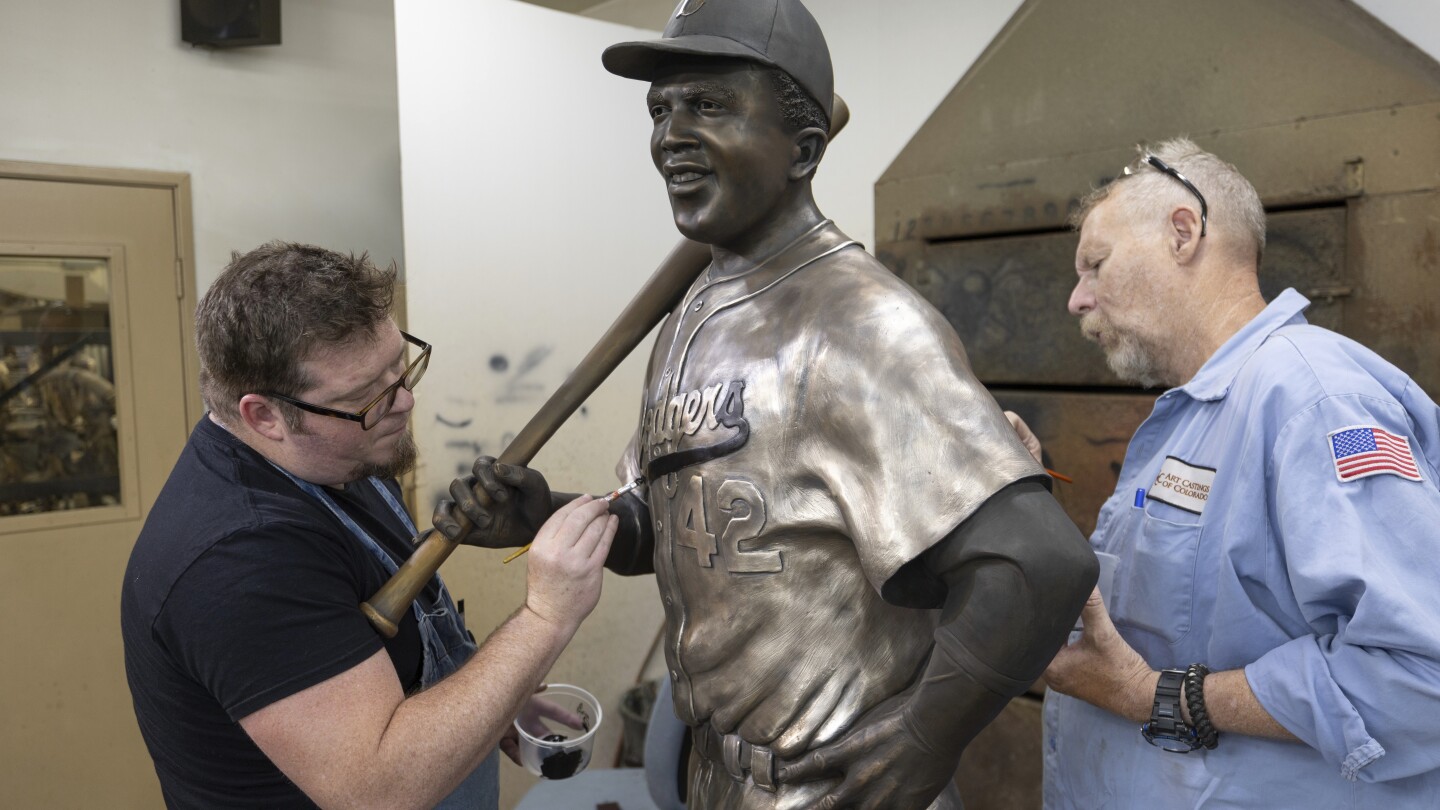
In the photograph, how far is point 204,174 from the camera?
3.20 meters

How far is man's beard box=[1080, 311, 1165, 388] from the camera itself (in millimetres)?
1528

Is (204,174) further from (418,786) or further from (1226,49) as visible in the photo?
(1226,49)

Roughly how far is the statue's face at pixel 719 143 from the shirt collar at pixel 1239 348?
68 cm

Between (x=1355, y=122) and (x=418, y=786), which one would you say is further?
(x=1355, y=122)

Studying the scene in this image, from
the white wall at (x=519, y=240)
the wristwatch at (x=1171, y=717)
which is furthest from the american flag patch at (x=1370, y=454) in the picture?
the white wall at (x=519, y=240)

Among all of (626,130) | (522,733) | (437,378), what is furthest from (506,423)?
(522,733)

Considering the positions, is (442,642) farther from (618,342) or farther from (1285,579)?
(1285,579)

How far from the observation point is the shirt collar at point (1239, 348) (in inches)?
53.9

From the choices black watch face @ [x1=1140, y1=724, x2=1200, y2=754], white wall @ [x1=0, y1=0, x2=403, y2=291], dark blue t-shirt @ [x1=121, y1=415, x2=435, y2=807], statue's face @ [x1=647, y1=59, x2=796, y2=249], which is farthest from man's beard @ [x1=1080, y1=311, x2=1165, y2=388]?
white wall @ [x1=0, y1=0, x2=403, y2=291]

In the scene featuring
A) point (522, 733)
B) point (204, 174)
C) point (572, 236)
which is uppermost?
point (204, 174)

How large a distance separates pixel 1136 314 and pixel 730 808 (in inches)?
36.4

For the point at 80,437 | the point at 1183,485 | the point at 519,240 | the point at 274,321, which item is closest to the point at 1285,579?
the point at 1183,485

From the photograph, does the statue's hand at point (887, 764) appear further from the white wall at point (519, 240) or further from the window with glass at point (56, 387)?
the window with glass at point (56, 387)

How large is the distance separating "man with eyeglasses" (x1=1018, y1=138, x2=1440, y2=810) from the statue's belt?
1.62 ft
